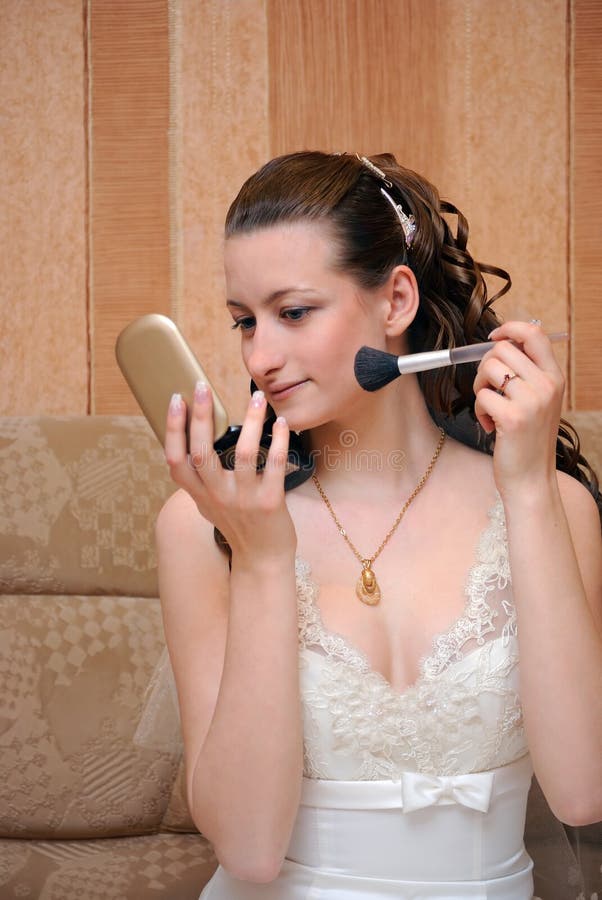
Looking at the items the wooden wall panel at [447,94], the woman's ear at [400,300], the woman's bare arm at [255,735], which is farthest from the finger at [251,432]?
the wooden wall panel at [447,94]

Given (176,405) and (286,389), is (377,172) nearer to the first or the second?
(286,389)

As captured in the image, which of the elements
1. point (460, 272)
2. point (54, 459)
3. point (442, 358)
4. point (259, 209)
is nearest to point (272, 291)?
point (259, 209)

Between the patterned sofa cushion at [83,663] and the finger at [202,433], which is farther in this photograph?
the patterned sofa cushion at [83,663]

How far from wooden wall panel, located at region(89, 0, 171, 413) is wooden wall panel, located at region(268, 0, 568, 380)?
25 cm

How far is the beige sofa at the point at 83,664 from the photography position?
5.70 feet

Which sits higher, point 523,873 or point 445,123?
point 445,123

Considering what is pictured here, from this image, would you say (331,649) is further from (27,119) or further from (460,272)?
(27,119)

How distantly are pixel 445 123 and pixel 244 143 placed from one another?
419 millimetres

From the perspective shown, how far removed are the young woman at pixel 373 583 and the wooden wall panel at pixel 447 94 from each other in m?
0.68

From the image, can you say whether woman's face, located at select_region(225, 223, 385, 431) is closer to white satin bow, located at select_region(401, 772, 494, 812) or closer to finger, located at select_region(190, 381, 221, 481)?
finger, located at select_region(190, 381, 221, 481)

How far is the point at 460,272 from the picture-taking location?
1462 millimetres

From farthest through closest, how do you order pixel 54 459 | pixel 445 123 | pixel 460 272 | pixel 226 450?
pixel 445 123
pixel 54 459
pixel 460 272
pixel 226 450

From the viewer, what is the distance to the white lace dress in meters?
1.23

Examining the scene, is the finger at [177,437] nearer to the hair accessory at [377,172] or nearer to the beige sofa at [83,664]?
the hair accessory at [377,172]
